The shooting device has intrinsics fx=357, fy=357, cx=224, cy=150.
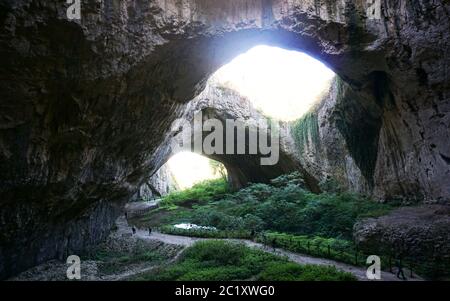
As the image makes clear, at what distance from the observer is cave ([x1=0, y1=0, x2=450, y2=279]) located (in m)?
9.09

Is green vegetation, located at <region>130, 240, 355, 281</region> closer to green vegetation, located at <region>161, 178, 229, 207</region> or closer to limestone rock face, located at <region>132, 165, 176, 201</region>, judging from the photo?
green vegetation, located at <region>161, 178, 229, 207</region>

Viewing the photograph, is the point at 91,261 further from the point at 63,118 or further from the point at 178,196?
the point at 178,196

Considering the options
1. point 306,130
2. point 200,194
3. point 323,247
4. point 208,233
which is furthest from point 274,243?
point 200,194

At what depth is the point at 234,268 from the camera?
10609 millimetres

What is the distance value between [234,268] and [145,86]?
21.5ft

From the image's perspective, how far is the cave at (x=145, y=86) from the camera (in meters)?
9.09

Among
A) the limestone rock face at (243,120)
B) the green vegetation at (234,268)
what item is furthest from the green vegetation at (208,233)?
the limestone rock face at (243,120)

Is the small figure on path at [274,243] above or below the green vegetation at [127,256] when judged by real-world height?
above

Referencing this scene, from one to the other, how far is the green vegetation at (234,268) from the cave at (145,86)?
399cm

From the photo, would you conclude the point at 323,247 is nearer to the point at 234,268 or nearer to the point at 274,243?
the point at 274,243

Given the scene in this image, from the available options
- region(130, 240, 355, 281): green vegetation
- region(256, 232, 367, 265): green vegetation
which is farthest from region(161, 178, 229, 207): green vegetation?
region(130, 240, 355, 281): green vegetation

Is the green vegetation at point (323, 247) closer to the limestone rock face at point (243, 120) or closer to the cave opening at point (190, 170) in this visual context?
the limestone rock face at point (243, 120)
